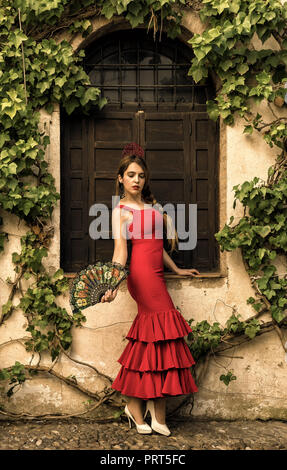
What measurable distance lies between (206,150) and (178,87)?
0.61 metres

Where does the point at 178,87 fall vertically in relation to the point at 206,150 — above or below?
above

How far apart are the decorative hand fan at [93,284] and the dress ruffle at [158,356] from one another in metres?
0.54

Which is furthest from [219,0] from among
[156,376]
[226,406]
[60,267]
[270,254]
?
[226,406]

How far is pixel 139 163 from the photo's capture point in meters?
3.84

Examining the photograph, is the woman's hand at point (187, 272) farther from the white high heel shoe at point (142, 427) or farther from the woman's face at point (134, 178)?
the white high heel shoe at point (142, 427)

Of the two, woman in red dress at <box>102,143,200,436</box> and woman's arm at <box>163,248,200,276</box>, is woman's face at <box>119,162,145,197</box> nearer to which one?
woman in red dress at <box>102,143,200,436</box>

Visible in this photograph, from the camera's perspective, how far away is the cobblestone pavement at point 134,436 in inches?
142

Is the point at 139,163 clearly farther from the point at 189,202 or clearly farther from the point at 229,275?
the point at 229,275

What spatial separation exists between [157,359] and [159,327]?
0.74ft

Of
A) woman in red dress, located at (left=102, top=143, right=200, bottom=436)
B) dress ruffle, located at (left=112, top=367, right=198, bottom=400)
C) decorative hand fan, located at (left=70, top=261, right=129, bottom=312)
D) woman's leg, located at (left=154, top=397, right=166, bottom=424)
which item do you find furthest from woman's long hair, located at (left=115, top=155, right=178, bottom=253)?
woman's leg, located at (left=154, top=397, right=166, bottom=424)

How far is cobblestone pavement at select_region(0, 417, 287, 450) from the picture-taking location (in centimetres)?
360

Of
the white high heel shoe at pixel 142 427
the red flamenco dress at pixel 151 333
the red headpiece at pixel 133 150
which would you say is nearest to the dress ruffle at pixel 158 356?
the red flamenco dress at pixel 151 333

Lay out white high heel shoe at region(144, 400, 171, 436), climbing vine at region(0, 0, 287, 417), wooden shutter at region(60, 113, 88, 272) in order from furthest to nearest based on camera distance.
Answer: wooden shutter at region(60, 113, 88, 272), climbing vine at region(0, 0, 287, 417), white high heel shoe at region(144, 400, 171, 436)

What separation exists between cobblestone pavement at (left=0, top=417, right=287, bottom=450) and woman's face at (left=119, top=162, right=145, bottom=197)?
5.96 feet
